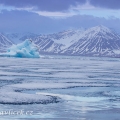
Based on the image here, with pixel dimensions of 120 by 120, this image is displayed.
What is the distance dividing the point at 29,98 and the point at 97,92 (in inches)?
212

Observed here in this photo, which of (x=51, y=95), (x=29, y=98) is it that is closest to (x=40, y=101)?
(x=29, y=98)

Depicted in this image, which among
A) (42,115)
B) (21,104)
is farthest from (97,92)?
(42,115)

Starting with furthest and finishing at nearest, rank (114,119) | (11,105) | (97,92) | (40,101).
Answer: (97,92) → (40,101) → (11,105) → (114,119)

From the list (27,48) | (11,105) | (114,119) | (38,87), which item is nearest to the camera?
(114,119)

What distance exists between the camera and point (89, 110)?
15.4 m

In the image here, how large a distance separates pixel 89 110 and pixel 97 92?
656cm

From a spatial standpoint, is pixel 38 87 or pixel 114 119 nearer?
pixel 114 119

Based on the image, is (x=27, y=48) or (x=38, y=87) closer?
(x=38, y=87)

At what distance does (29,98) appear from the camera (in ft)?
59.2

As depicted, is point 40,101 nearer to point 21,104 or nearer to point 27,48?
point 21,104

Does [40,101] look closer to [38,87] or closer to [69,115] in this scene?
[69,115]

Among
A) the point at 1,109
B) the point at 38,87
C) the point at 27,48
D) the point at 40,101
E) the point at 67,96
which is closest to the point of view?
the point at 1,109

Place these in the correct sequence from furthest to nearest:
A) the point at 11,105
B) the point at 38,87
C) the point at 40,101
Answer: the point at 38,87
the point at 40,101
the point at 11,105

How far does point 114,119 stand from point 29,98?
17.9ft
